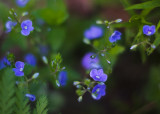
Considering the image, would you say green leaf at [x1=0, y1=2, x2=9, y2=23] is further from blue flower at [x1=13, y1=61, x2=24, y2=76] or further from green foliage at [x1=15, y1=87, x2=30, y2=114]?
green foliage at [x1=15, y1=87, x2=30, y2=114]

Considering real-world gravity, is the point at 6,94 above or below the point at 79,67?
above

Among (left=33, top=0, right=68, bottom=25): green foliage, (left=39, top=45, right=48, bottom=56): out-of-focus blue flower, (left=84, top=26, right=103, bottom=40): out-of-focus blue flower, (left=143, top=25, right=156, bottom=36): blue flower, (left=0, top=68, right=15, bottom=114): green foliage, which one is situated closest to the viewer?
(left=0, top=68, right=15, bottom=114): green foliage

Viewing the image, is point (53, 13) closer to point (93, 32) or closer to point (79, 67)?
point (93, 32)

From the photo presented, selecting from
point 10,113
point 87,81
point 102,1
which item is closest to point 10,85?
point 10,113

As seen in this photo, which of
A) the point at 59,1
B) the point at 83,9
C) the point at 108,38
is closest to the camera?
the point at 108,38

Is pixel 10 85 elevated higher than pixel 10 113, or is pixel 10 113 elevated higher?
pixel 10 85

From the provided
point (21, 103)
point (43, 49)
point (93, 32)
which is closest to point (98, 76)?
point (21, 103)

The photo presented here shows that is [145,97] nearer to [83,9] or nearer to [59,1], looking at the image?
[59,1]

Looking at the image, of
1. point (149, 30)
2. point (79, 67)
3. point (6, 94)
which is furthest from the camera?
point (79, 67)

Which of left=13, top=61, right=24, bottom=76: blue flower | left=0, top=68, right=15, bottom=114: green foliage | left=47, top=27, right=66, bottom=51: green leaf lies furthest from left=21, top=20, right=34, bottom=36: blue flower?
left=47, top=27, right=66, bottom=51: green leaf
